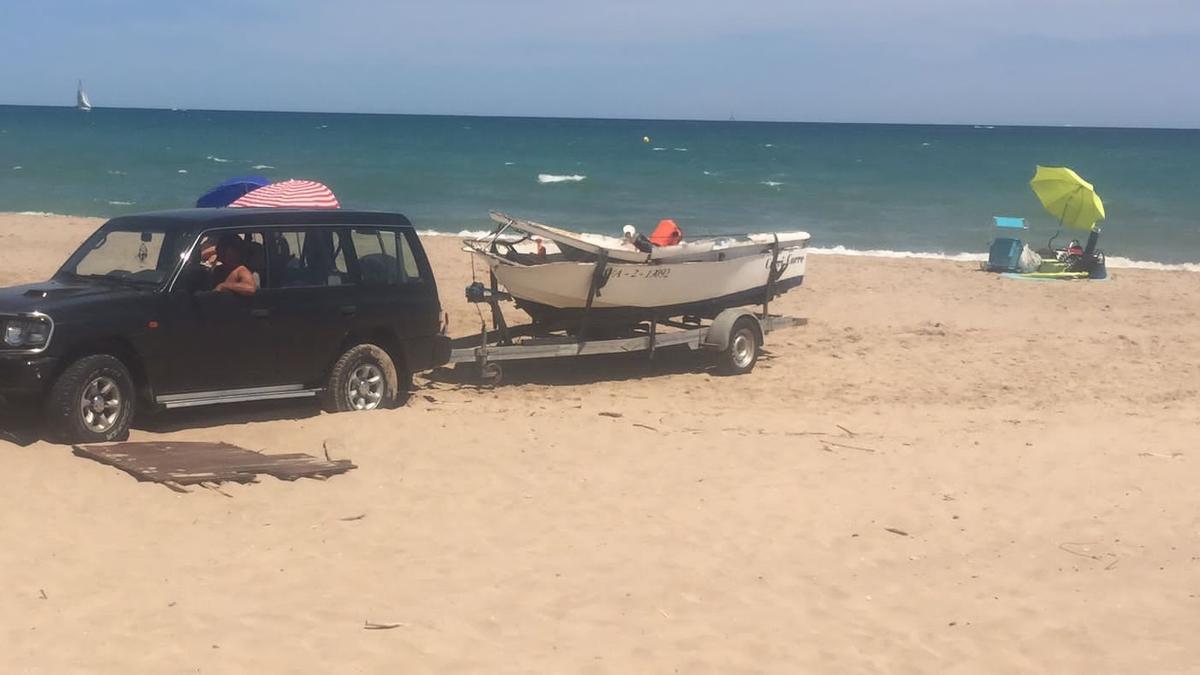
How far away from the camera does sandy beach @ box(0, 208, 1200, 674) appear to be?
19.0 ft

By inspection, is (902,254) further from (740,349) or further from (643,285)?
(643,285)

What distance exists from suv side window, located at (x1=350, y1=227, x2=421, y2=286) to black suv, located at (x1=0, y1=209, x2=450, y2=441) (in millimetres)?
11

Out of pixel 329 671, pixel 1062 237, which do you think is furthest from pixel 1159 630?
pixel 1062 237

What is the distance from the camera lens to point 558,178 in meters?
57.6

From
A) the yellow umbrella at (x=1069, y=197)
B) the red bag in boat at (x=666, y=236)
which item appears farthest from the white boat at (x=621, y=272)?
the yellow umbrella at (x=1069, y=197)

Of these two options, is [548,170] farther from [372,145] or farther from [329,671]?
[329,671]

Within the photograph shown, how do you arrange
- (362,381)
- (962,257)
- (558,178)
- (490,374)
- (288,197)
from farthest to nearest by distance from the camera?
(558,178), (962,257), (288,197), (490,374), (362,381)

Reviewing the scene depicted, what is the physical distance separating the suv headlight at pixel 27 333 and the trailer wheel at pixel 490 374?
428 centimetres

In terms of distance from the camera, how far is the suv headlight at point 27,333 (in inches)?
318

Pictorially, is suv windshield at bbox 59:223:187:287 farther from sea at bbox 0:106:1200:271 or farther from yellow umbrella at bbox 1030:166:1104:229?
sea at bbox 0:106:1200:271

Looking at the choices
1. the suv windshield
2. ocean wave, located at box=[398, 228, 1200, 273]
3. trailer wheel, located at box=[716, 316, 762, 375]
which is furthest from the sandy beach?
ocean wave, located at box=[398, 228, 1200, 273]

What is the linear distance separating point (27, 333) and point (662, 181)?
162 ft

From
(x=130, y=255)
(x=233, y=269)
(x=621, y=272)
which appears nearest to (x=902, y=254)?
(x=621, y=272)

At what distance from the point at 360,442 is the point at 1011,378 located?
7.42m
